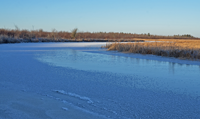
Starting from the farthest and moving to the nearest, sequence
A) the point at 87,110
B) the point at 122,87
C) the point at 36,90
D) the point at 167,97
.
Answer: the point at 122,87 < the point at 36,90 < the point at 167,97 < the point at 87,110

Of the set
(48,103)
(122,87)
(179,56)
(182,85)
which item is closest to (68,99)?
(48,103)

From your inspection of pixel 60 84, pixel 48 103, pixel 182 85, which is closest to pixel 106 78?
pixel 60 84

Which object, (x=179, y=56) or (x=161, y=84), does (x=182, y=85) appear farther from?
(x=179, y=56)

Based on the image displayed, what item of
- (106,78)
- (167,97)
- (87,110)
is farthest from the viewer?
(106,78)

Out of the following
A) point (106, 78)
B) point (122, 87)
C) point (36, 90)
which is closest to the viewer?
point (36, 90)

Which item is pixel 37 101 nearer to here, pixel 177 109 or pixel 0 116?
pixel 0 116

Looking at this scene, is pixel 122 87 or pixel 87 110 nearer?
pixel 87 110

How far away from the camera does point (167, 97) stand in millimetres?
3922

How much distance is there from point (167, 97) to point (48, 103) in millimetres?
2185

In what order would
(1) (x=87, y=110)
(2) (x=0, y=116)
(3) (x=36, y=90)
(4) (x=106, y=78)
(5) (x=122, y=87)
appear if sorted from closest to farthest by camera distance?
(2) (x=0, y=116), (1) (x=87, y=110), (3) (x=36, y=90), (5) (x=122, y=87), (4) (x=106, y=78)

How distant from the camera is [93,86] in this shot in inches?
186

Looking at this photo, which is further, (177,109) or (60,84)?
(60,84)

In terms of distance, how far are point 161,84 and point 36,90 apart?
2.87 metres

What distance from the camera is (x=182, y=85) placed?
16.0 feet
